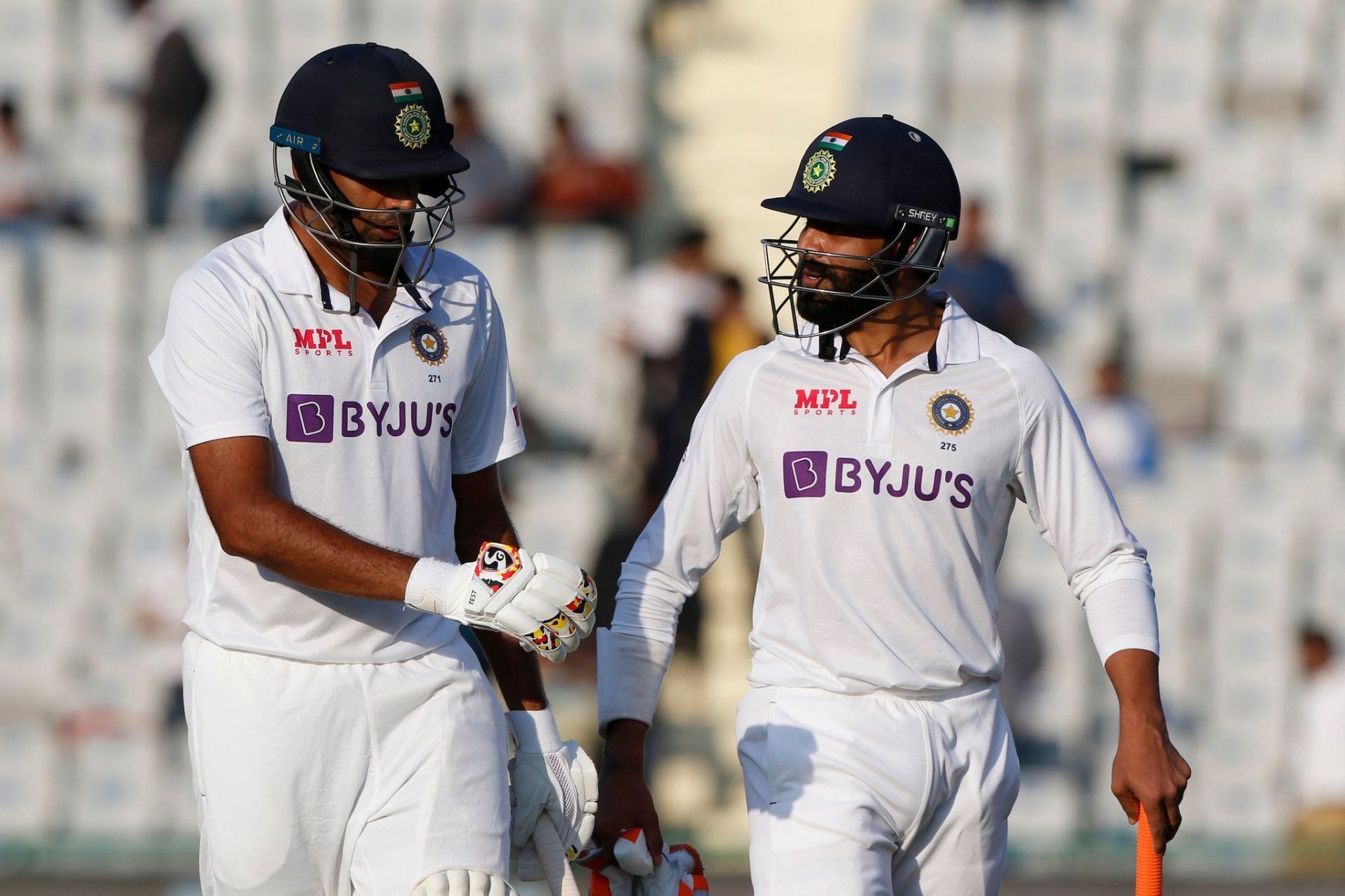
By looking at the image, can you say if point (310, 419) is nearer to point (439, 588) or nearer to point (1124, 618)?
point (439, 588)

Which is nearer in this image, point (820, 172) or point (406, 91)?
point (406, 91)

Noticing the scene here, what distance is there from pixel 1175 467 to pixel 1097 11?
3024mm

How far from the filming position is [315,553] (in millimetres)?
2861

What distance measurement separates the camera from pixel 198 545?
122 inches

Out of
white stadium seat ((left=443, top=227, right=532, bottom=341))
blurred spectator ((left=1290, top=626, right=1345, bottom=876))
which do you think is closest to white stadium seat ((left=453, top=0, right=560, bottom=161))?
white stadium seat ((left=443, top=227, right=532, bottom=341))

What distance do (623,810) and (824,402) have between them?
2.74ft

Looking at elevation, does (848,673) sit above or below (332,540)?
below

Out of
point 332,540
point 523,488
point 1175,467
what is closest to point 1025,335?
point 1175,467

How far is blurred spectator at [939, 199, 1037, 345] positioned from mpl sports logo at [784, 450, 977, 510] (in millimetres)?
5250

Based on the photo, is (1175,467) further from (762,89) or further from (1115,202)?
(762,89)

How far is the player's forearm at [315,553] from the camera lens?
285cm

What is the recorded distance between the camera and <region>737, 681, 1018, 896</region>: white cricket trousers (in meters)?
3.10

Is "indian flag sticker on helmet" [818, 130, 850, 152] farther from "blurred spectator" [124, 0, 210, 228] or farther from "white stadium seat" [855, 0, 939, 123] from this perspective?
"blurred spectator" [124, 0, 210, 228]

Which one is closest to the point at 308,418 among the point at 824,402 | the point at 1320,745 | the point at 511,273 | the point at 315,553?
the point at 315,553
